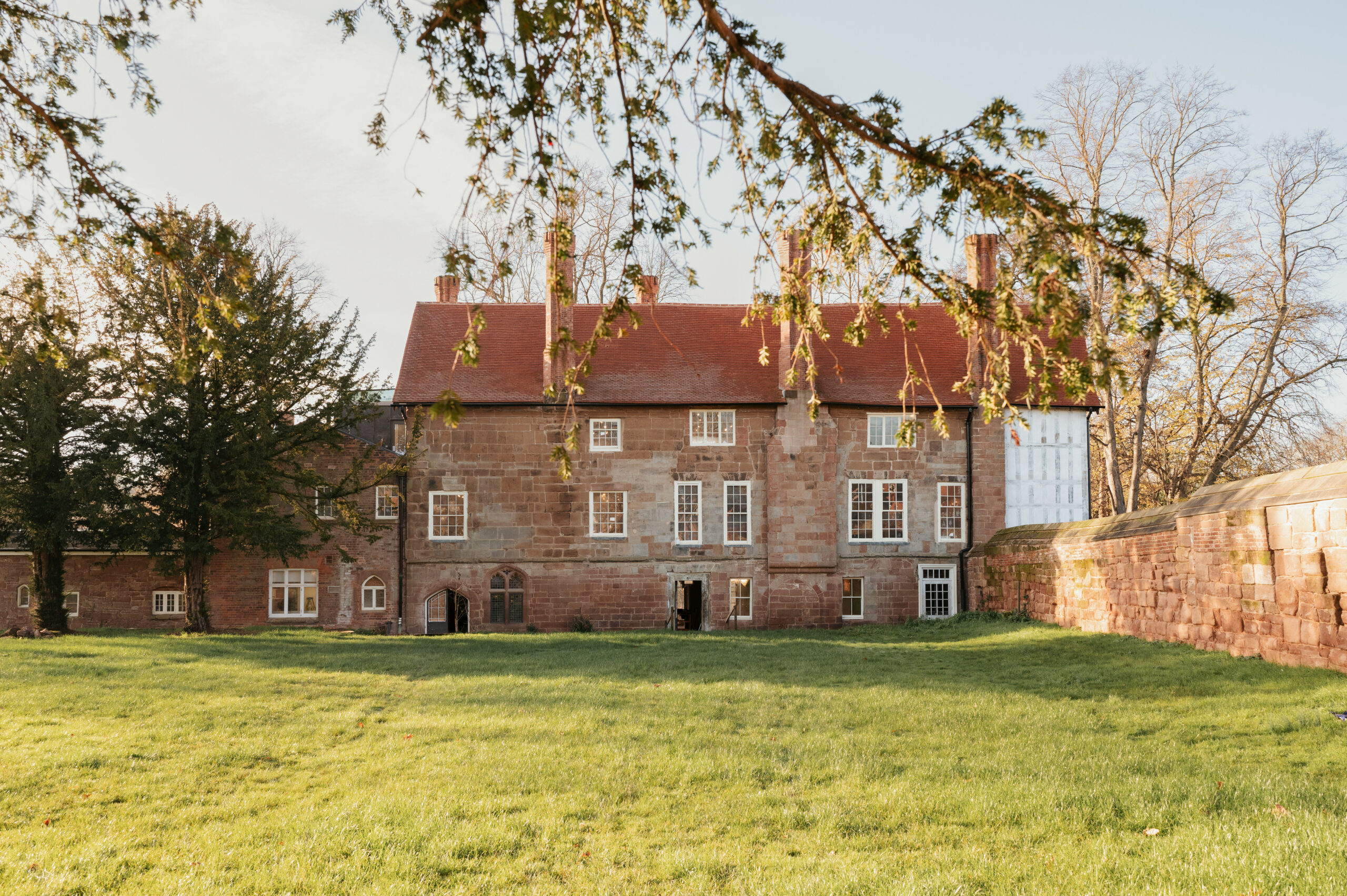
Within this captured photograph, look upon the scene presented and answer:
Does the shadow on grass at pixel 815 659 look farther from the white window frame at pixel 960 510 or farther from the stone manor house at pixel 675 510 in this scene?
the white window frame at pixel 960 510

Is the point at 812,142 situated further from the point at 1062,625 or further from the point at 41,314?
the point at 1062,625

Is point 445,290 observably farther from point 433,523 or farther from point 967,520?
point 967,520

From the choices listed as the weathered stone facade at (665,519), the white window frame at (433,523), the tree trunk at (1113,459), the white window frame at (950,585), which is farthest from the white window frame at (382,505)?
the tree trunk at (1113,459)

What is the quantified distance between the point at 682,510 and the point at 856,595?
545 centimetres

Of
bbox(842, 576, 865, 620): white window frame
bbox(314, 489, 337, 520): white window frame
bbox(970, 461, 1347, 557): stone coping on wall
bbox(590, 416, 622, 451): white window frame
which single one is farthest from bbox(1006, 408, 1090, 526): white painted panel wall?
bbox(314, 489, 337, 520): white window frame

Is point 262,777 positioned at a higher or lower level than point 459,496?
lower

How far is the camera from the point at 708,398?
90.4ft

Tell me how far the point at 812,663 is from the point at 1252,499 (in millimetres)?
7213

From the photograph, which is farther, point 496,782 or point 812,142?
point 496,782

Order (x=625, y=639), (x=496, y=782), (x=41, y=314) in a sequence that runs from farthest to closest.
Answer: (x=625, y=639) → (x=496, y=782) → (x=41, y=314)

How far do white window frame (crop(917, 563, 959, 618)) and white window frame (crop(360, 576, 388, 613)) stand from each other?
49.3 feet

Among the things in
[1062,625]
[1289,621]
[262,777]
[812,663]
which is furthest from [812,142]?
[1062,625]

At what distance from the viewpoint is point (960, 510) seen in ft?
91.5

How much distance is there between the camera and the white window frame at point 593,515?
27.4 meters
